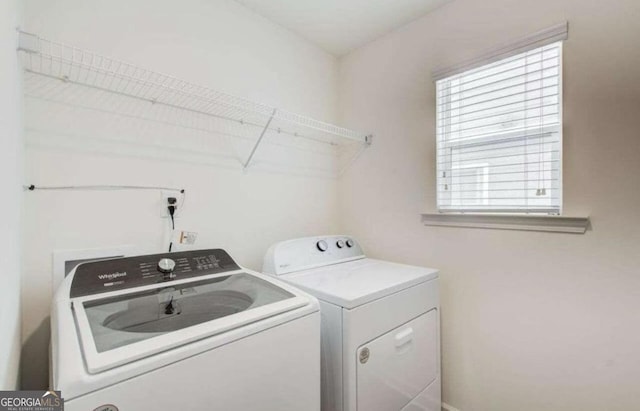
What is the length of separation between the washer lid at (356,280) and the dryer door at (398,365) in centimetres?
19

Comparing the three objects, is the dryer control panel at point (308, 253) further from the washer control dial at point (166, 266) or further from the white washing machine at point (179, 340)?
the washer control dial at point (166, 266)

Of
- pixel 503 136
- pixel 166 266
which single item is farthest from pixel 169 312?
pixel 503 136

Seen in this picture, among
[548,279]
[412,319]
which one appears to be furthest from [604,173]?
[412,319]

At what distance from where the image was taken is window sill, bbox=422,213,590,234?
1.26 metres

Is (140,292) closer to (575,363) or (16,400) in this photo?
(16,400)

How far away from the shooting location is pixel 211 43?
1.59m

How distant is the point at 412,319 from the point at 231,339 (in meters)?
0.95

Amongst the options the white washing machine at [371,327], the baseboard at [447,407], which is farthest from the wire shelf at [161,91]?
the baseboard at [447,407]

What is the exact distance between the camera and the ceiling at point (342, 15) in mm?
1695

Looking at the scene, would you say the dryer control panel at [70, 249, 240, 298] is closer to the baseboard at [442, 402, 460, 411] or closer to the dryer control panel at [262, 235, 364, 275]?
the dryer control panel at [262, 235, 364, 275]

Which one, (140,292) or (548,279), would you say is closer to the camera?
(140,292)

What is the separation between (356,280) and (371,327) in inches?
10.3

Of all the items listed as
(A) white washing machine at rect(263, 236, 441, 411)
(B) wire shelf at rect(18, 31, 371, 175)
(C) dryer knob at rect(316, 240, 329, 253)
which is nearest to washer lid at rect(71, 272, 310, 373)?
(A) white washing machine at rect(263, 236, 441, 411)

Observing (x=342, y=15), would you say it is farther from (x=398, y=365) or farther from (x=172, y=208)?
(x=398, y=365)
